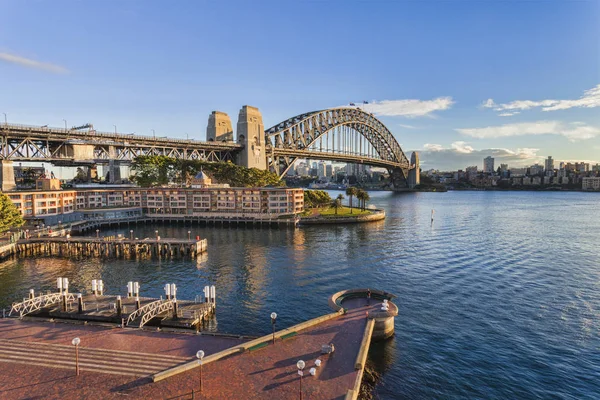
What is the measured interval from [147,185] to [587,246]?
342 feet

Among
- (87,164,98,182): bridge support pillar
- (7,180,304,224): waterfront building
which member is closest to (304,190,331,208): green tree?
(7,180,304,224): waterfront building

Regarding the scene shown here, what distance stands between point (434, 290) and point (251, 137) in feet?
364

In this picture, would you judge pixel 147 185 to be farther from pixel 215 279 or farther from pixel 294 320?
pixel 294 320

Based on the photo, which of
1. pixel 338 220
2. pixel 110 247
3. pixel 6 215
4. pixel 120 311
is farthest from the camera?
pixel 338 220

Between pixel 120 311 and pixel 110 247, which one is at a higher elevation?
pixel 110 247

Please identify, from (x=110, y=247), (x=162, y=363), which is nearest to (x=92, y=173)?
(x=110, y=247)

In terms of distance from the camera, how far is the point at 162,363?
1947 cm

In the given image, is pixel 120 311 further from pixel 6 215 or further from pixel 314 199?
pixel 314 199

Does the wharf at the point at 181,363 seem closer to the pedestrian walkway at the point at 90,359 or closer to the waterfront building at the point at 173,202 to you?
the pedestrian walkway at the point at 90,359

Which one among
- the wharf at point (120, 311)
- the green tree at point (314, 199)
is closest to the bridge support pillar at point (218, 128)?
the green tree at point (314, 199)

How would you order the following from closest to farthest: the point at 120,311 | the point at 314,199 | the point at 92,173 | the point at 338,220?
the point at 120,311, the point at 338,220, the point at 314,199, the point at 92,173

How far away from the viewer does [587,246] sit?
6084cm

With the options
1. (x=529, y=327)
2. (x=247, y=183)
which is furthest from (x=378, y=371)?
(x=247, y=183)

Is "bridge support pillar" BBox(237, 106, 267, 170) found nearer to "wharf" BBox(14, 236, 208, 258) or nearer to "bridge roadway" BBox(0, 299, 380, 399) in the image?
"wharf" BBox(14, 236, 208, 258)
